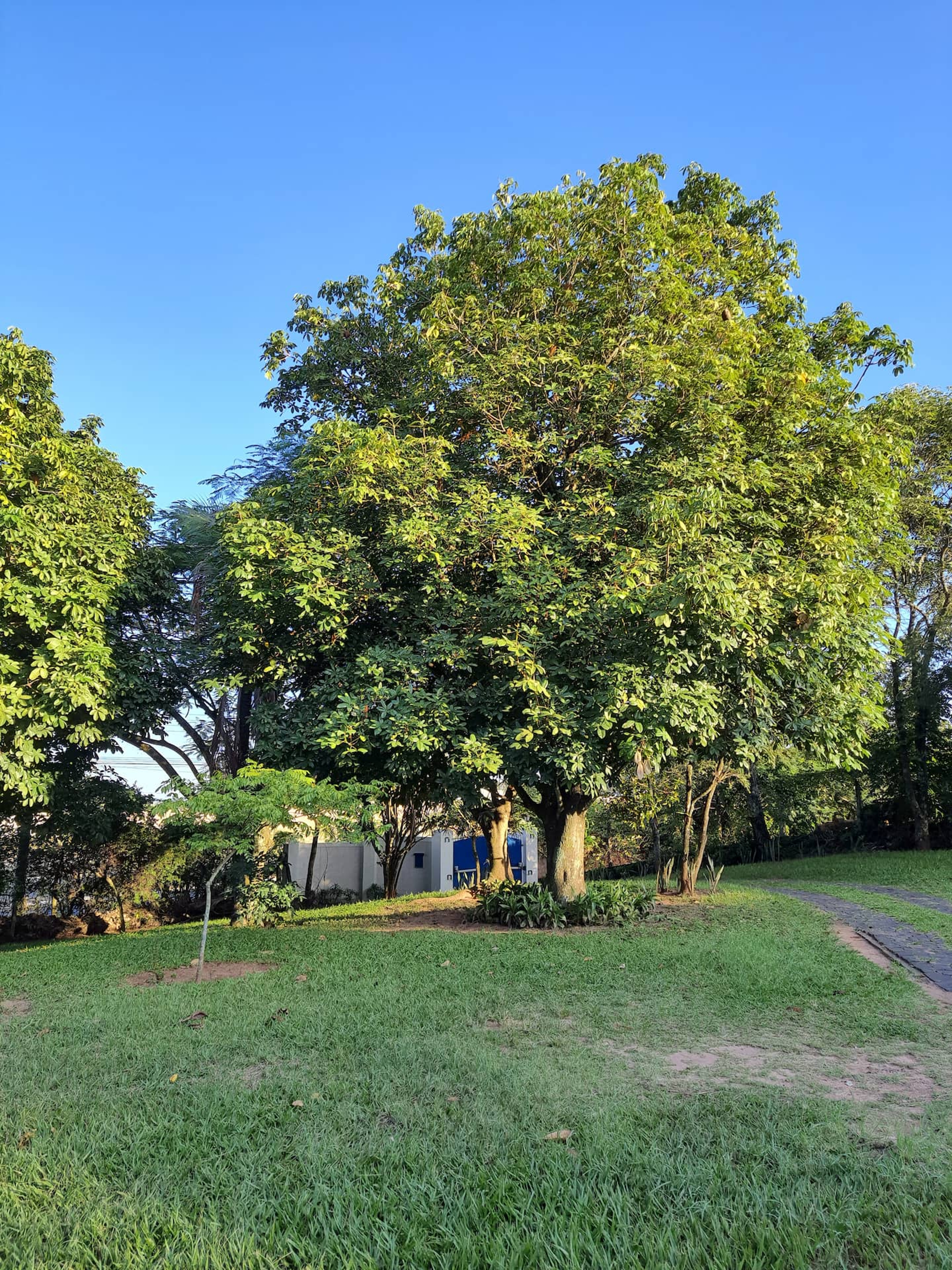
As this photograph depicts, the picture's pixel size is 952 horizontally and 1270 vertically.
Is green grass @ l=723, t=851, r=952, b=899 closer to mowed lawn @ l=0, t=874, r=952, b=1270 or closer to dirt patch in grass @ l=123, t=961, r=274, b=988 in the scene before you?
mowed lawn @ l=0, t=874, r=952, b=1270

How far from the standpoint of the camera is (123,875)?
17.4 m


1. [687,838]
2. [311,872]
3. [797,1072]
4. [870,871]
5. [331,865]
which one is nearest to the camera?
[797,1072]

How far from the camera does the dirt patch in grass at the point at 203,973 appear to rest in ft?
25.5

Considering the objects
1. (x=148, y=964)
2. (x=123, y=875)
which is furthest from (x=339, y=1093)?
(x=123, y=875)

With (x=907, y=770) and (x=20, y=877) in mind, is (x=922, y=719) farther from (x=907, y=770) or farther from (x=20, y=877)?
(x=20, y=877)

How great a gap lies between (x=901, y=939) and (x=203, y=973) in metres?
8.01

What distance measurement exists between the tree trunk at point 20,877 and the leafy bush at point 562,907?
33.7ft

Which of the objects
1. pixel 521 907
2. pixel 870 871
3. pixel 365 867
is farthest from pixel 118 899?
pixel 870 871

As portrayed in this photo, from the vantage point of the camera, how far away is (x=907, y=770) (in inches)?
875

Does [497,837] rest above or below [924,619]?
below

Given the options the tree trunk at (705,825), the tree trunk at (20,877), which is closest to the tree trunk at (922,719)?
the tree trunk at (705,825)

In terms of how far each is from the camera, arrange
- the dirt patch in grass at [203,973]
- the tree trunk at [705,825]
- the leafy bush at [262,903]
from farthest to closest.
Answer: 1. the tree trunk at [705,825]
2. the leafy bush at [262,903]
3. the dirt patch in grass at [203,973]

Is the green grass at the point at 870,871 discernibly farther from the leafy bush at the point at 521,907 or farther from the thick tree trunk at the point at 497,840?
the leafy bush at the point at 521,907

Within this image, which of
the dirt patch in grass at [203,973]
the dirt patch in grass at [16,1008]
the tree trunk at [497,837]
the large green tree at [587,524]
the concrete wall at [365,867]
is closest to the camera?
the dirt patch in grass at [16,1008]
